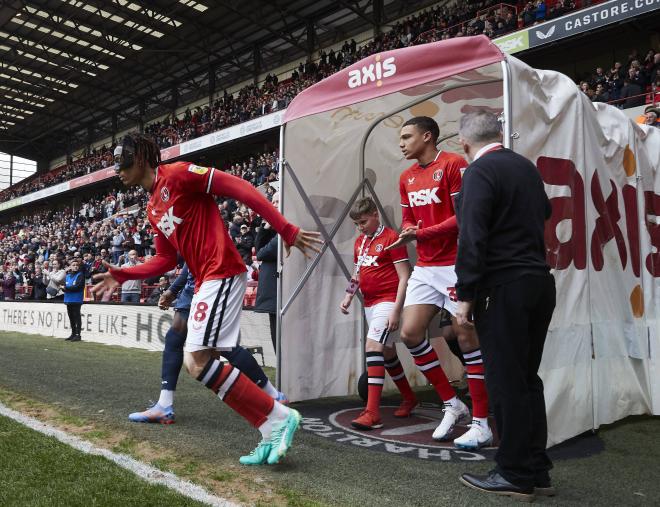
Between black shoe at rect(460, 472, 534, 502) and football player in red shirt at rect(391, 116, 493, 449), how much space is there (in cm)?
98

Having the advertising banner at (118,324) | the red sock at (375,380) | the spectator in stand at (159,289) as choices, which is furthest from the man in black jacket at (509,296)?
the spectator in stand at (159,289)

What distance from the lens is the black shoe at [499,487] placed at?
2.81 m

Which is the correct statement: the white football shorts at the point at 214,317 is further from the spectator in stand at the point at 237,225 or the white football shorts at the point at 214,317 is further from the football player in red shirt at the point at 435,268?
the spectator in stand at the point at 237,225

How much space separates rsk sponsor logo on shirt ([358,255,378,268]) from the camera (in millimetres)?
4926

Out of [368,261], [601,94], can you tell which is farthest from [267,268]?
[601,94]

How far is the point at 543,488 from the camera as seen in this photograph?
291 centimetres

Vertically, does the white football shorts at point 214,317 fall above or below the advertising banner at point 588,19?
below

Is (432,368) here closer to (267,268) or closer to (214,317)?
(214,317)

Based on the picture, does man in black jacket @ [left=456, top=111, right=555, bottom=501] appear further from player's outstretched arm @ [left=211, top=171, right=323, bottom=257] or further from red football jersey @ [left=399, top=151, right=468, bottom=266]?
red football jersey @ [left=399, top=151, right=468, bottom=266]

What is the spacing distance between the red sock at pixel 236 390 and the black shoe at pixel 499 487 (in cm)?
117

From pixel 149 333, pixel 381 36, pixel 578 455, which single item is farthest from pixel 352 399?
pixel 381 36

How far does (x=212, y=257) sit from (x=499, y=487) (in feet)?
6.48

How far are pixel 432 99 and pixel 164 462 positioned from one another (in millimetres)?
4449

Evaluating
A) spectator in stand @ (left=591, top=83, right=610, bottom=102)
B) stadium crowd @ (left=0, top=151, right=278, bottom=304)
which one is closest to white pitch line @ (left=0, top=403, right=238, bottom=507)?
stadium crowd @ (left=0, top=151, right=278, bottom=304)
